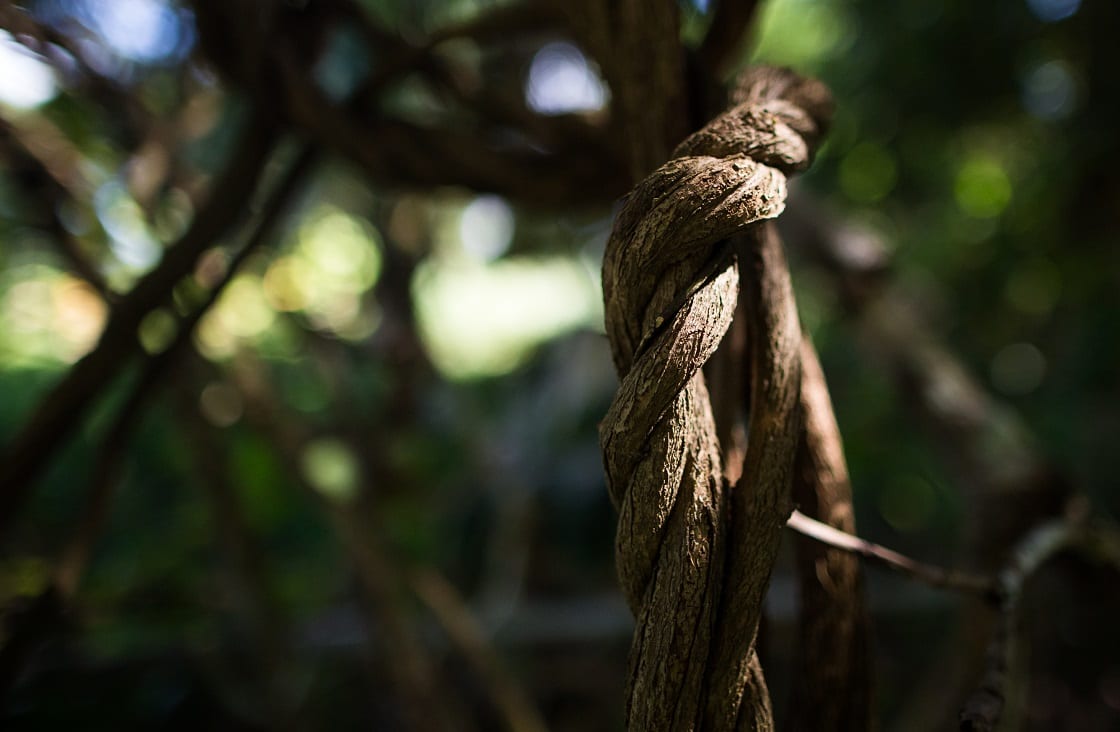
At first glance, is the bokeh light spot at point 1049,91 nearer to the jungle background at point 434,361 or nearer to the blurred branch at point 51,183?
the jungle background at point 434,361

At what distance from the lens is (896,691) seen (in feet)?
5.68

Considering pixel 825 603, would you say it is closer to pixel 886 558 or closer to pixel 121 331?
pixel 886 558

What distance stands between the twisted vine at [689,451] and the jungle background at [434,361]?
262 mm

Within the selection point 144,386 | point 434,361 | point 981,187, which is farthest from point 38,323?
point 981,187

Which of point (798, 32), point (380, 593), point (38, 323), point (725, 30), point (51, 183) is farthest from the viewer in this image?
point (798, 32)

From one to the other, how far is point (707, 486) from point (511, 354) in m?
3.57

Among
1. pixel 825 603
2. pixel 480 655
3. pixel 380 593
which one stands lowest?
pixel 480 655

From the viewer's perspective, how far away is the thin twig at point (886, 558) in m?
0.43

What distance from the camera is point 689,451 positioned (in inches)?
14.2

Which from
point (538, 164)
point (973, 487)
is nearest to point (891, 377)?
point (973, 487)

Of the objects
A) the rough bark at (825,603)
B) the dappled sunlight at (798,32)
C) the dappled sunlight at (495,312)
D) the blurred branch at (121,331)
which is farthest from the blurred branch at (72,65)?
the dappled sunlight at (495,312)

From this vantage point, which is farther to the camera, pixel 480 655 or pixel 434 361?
pixel 434 361

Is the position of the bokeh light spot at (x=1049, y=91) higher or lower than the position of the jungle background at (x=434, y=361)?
higher

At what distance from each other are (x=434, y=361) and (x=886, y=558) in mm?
1617
